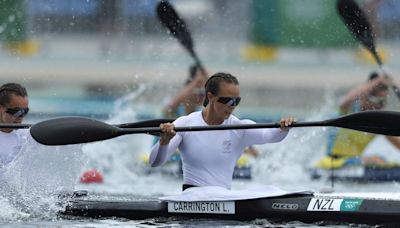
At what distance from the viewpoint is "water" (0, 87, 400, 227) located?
8.49 meters

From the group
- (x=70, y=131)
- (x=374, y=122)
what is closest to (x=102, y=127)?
(x=70, y=131)

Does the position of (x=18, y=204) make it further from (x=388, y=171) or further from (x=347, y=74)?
(x=347, y=74)

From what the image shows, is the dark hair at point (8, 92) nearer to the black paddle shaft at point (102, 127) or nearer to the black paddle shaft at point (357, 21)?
the black paddle shaft at point (102, 127)

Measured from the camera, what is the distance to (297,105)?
2336 cm

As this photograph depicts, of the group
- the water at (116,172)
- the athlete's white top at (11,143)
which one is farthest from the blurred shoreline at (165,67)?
the athlete's white top at (11,143)

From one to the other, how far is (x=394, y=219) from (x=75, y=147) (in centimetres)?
296

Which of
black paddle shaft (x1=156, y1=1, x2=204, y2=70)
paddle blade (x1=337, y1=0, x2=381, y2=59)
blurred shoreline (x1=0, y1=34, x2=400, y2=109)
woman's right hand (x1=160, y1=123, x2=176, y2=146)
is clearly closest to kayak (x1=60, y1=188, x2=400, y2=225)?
woman's right hand (x1=160, y1=123, x2=176, y2=146)

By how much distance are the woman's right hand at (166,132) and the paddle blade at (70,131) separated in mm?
530

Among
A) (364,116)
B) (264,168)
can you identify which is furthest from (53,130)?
(264,168)

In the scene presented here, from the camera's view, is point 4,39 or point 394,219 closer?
point 394,219

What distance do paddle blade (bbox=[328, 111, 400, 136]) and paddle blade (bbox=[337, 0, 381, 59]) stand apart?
4097 mm

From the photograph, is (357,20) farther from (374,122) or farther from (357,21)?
(374,122)

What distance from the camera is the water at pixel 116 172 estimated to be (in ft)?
27.9

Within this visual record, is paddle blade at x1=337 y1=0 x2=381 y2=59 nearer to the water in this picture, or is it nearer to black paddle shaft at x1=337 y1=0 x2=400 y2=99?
black paddle shaft at x1=337 y1=0 x2=400 y2=99
